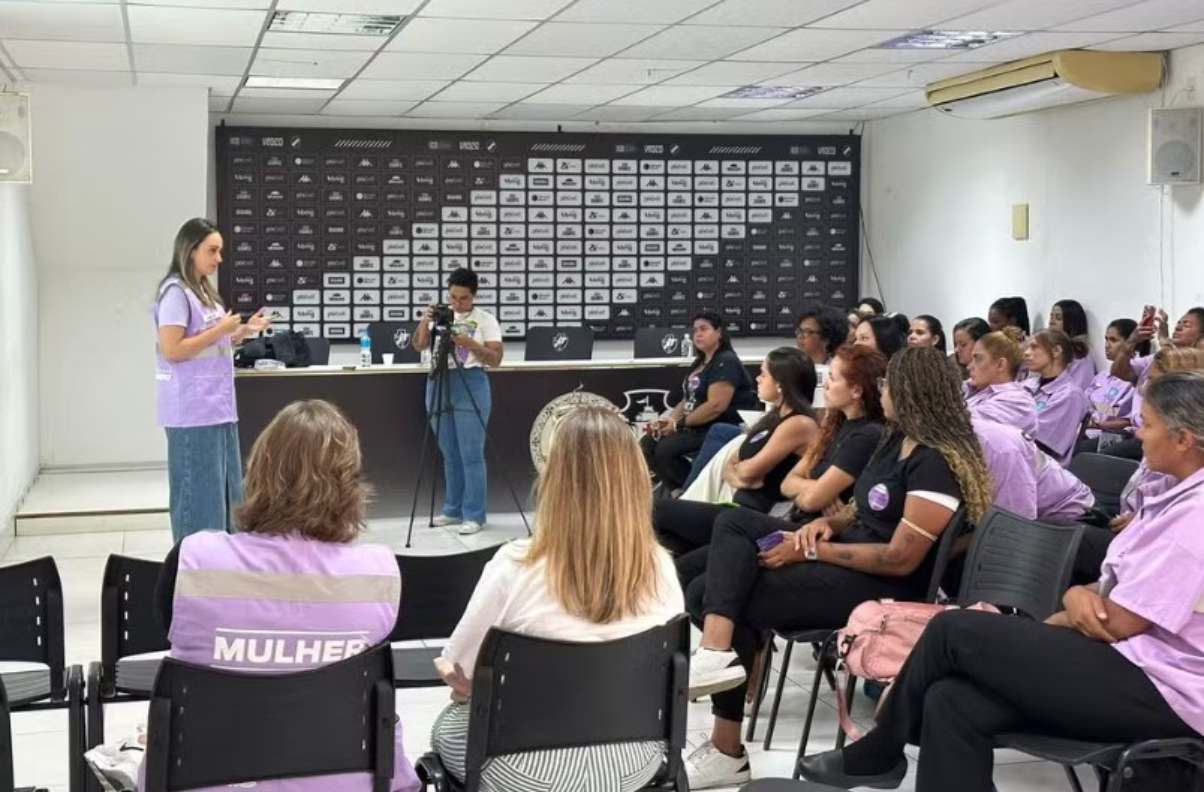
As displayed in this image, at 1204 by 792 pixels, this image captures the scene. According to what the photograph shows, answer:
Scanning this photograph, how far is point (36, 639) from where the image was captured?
10.4ft

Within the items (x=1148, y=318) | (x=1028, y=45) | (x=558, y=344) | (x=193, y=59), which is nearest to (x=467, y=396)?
(x=558, y=344)

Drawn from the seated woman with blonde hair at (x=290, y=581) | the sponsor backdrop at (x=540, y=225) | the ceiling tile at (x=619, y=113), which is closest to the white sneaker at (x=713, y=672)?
the seated woman with blonde hair at (x=290, y=581)

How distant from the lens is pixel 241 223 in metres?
11.1

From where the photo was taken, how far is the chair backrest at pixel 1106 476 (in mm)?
5160

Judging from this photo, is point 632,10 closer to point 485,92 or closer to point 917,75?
point 917,75

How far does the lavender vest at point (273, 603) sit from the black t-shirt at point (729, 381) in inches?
188

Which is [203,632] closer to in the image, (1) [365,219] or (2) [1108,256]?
(2) [1108,256]

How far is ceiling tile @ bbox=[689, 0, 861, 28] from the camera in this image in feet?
Answer: 21.1

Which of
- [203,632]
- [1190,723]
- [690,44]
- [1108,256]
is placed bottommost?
[1190,723]

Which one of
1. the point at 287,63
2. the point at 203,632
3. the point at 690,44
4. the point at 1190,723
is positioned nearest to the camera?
the point at 203,632

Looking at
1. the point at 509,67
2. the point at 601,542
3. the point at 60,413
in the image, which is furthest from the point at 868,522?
the point at 60,413

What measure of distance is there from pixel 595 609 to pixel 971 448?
1.72 m

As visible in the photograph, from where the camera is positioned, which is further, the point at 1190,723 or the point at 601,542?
the point at 1190,723

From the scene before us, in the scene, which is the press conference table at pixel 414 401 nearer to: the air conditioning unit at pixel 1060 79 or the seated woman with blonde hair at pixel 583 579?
the air conditioning unit at pixel 1060 79
